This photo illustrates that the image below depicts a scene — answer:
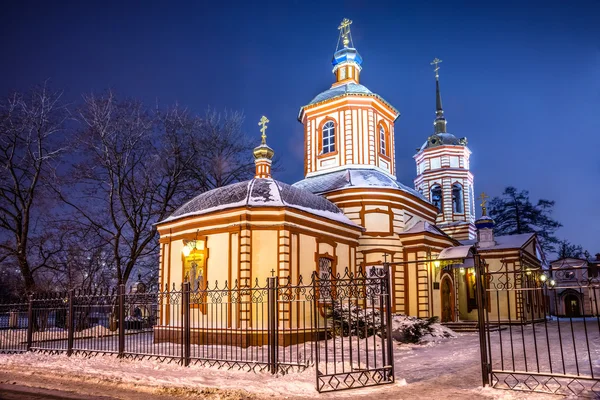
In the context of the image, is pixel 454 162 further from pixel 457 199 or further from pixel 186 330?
pixel 186 330

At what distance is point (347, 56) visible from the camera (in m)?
26.3

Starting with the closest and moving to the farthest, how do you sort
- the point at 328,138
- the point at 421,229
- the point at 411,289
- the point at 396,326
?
1. the point at 396,326
2. the point at 411,289
3. the point at 421,229
4. the point at 328,138

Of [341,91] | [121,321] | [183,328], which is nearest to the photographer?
[183,328]

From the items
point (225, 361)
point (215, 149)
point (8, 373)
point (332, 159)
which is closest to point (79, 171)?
point (215, 149)

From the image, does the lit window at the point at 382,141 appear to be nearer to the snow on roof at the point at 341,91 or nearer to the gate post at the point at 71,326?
the snow on roof at the point at 341,91

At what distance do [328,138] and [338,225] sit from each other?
6966 mm

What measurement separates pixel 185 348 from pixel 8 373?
4.05 metres

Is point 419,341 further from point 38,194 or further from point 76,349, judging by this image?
point 38,194

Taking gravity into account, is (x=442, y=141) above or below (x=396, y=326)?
above

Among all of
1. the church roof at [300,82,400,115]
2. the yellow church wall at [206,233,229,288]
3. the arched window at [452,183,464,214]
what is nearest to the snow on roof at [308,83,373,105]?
the church roof at [300,82,400,115]

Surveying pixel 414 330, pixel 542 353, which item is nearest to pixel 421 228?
pixel 414 330

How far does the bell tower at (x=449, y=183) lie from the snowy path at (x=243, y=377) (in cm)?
2196

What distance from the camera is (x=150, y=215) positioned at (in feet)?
80.6

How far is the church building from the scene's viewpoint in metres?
16.4
